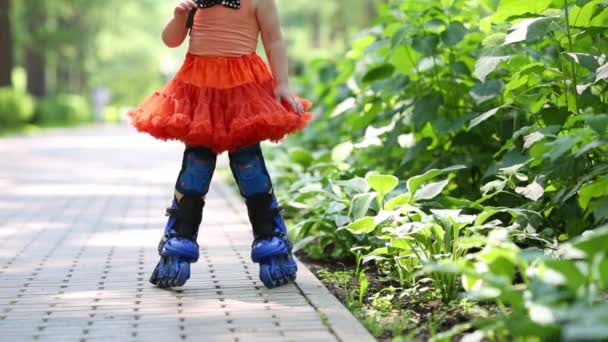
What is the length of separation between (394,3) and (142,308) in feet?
12.2

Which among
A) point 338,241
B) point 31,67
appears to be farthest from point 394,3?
point 31,67

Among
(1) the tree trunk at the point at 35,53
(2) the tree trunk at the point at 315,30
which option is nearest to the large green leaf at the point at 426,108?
(1) the tree trunk at the point at 35,53

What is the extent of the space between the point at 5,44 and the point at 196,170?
24938 millimetres

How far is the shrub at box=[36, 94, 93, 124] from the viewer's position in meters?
34.7

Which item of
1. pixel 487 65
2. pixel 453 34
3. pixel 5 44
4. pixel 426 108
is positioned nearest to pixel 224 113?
pixel 487 65

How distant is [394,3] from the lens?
7.31m

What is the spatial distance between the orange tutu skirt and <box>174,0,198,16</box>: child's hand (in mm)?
206

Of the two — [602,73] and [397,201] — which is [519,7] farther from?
[397,201]

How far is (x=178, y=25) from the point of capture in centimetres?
480

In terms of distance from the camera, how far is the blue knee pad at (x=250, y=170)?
4805 millimetres

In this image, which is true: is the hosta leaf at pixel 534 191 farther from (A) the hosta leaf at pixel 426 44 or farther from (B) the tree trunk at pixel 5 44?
(B) the tree trunk at pixel 5 44

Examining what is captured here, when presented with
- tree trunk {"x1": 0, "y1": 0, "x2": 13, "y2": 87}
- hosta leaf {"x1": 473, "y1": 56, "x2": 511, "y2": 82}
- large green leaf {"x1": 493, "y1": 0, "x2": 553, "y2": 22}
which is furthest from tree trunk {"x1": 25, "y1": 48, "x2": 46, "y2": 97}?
large green leaf {"x1": 493, "y1": 0, "x2": 553, "y2": 22}

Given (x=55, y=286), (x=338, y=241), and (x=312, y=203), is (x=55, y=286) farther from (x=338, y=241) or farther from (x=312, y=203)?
(x=312, y=203)

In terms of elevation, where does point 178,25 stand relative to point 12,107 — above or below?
above
